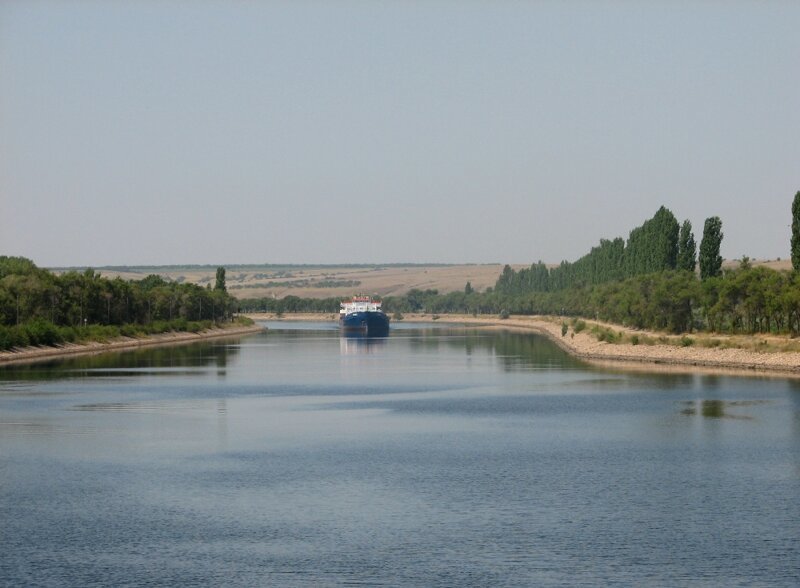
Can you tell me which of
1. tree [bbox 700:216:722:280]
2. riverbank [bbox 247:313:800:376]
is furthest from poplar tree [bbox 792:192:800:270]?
tree [bbox 700:216:722:280]

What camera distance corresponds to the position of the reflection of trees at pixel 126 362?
364 feet

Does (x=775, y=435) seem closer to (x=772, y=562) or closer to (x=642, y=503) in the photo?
(x=642, y=503)

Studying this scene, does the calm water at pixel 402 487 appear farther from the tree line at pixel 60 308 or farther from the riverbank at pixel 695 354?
the tree line at pixel 60 308

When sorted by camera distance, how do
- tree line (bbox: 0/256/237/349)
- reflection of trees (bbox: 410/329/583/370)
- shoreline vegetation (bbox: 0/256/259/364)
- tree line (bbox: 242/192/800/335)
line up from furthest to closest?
tree line (bbox: 0/256/237/349) < shoreline vegetation (bbox: 0/256/259/364) < reflection of trees (bbox: 410/329/583/370) < tree line (bbox: 242/192/800/335)

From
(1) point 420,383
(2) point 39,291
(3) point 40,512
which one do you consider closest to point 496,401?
(1) point 420,383

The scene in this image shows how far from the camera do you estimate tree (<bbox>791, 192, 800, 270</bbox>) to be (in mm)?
109988

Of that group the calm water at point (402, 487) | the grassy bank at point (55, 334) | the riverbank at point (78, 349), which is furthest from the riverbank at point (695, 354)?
the grassy bank at point (55, 334)

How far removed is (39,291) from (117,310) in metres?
32.6

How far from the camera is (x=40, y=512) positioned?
42312mm

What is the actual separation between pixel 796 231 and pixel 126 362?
2816 inches

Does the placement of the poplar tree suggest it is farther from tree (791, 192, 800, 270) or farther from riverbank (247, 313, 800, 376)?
riverbank (247, 313, 800, 376)

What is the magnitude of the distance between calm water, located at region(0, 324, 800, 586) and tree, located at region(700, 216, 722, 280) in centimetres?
4505

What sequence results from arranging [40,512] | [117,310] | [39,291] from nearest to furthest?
[40,512]
[39,291]
[117,310]

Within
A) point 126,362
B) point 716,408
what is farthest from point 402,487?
point 126,362
